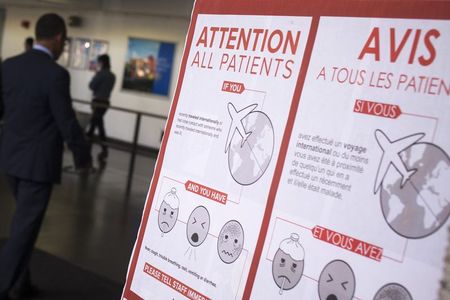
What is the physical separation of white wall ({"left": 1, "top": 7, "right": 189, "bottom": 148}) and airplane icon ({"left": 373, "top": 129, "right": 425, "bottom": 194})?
771cm

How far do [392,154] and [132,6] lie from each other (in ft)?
33.3

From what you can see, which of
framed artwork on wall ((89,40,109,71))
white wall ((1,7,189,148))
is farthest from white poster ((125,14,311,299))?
framed artwork on wall ((89,40,109,71))

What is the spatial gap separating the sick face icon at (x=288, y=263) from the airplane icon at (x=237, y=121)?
0.30 meters

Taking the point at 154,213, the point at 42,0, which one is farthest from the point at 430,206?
the point at 42,0

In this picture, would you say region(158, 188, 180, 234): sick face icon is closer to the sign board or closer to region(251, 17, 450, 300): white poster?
the sign board

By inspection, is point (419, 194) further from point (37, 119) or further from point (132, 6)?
point (132, 6)

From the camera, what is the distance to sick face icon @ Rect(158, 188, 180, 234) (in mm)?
1548

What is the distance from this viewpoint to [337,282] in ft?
3.68

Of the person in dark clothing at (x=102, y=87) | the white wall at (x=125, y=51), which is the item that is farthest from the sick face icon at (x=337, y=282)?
the white wall at (x=125, y=51)

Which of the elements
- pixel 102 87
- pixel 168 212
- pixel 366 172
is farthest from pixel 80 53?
pixel 366 172

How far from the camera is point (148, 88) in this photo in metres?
10.7

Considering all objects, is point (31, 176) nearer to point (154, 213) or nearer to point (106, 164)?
point (154, 213)

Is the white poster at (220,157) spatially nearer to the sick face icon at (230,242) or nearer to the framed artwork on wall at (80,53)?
the sick face icon at (230,242)

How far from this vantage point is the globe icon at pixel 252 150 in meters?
1.33
